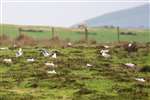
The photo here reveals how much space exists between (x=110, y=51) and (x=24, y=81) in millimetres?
13720

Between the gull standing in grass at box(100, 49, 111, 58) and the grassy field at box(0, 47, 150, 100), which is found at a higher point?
the gull standing in grass at box(100, 49, 111, 58)

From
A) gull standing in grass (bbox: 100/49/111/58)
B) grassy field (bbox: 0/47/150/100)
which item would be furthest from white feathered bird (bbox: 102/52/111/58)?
grassy field (bbox: 0/47/150/100)

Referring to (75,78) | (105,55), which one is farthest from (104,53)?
(75,78)

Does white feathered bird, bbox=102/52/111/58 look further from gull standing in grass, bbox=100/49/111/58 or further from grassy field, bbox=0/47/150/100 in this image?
grassy field, bbox=0/47/150/100

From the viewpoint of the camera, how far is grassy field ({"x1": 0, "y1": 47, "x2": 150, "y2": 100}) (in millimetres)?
20938

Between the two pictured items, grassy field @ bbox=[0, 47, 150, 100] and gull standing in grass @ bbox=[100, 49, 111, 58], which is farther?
gull standing in grass @ bbox=[100, 49, 111, 58]

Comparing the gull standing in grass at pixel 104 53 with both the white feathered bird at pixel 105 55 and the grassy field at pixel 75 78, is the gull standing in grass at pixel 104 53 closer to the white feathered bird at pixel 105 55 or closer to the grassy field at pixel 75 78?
the white feathered bird at pixel 105 55

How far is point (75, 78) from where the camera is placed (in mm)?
25281

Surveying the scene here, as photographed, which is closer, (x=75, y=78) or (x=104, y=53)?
(x=75, y=78)

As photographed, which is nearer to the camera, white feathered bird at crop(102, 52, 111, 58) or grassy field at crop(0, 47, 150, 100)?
grassy field at crop(0, 47, 150, 100)

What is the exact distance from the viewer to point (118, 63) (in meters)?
31.8

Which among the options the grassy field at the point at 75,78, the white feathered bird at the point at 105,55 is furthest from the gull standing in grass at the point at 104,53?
the grassy field at the point at 75,78

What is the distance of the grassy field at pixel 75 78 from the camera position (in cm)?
2094

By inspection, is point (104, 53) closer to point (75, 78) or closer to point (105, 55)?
point (105, 55)
